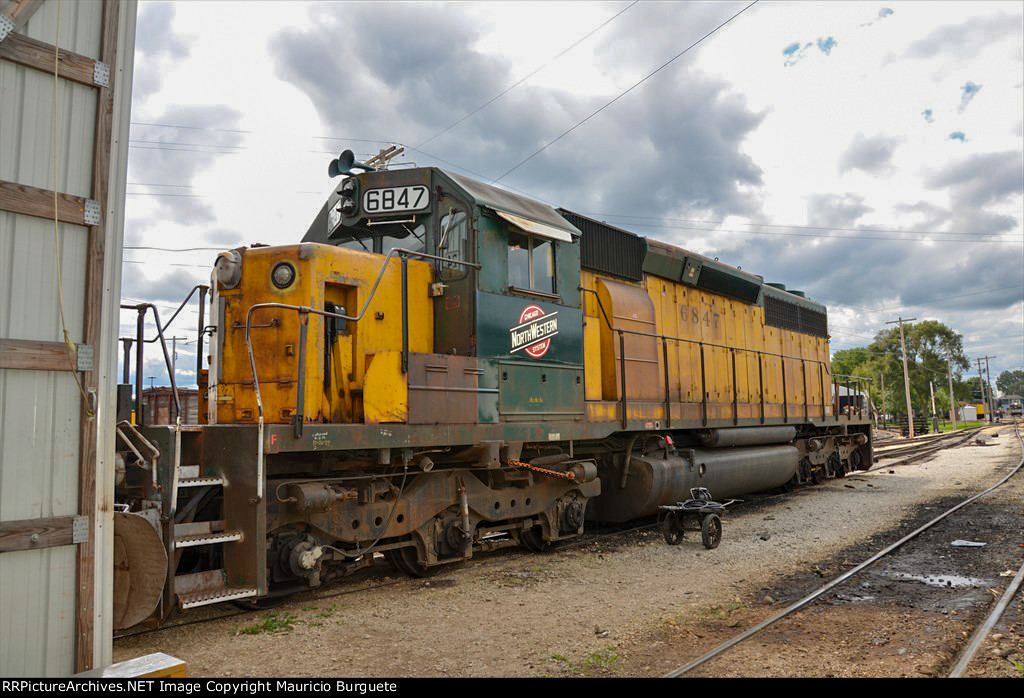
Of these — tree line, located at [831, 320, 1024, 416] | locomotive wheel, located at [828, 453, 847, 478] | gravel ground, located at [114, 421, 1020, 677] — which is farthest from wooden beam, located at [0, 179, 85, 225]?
tree line, located at [831, 320, 1024, 416]

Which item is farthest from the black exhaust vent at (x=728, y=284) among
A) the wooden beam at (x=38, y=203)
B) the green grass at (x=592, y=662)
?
the wooden beam at (x=38, y=203)

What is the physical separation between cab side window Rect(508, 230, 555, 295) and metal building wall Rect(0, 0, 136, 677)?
4.08 m

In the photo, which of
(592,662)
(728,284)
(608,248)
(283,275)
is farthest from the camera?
(728,284)

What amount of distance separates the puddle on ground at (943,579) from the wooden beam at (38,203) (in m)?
7.45

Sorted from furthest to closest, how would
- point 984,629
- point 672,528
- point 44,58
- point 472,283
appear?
point 672,528 < point 472,283 < point 984,629 < point 44,58

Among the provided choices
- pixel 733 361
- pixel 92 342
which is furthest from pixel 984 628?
pixel 733 361

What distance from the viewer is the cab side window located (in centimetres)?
725

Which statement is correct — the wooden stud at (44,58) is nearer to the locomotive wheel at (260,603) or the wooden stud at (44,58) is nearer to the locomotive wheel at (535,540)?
the locomotive wheel at (260,603)

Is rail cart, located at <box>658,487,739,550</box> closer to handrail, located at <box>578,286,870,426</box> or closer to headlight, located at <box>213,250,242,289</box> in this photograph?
handrail, located at <box>578,286,870,426</box>

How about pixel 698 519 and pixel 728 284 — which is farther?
pixel 728 284

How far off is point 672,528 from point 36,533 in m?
6.87

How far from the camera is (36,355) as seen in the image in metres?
3.38

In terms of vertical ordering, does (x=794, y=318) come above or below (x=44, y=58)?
above

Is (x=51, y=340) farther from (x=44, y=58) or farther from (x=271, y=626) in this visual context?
(x=271, y=626)
